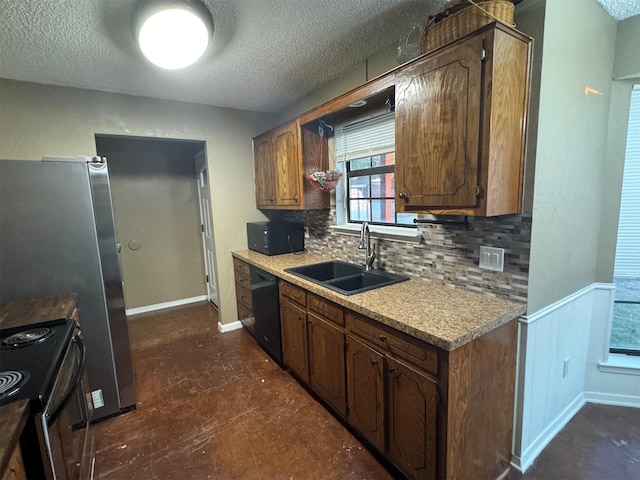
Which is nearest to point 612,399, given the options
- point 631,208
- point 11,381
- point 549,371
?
point 549,371

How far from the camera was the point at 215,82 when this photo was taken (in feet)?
8.10

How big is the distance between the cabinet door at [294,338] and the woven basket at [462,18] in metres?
1.75

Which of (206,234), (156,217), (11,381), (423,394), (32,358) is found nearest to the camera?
(11,381)

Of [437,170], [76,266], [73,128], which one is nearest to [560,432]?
[437,170]

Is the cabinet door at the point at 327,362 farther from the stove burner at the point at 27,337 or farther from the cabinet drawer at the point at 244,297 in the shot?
the stove burner at the point at 27,337

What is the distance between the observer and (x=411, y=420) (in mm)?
1362

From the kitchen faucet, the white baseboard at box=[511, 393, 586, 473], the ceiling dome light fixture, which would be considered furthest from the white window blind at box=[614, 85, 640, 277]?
the ceiling dome light fixture

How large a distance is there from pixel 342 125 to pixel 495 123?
1.50 meters

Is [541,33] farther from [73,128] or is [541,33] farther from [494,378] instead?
[73,128]

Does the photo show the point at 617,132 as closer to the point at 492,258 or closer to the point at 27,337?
the point at 492,258

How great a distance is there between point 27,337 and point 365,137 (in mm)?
2329

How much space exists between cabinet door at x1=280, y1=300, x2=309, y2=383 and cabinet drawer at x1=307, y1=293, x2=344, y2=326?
0.46 ft

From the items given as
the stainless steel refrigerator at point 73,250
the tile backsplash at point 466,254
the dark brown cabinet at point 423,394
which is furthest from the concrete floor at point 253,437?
the tile backsplash at point 466,254

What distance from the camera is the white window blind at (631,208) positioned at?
1.87m
